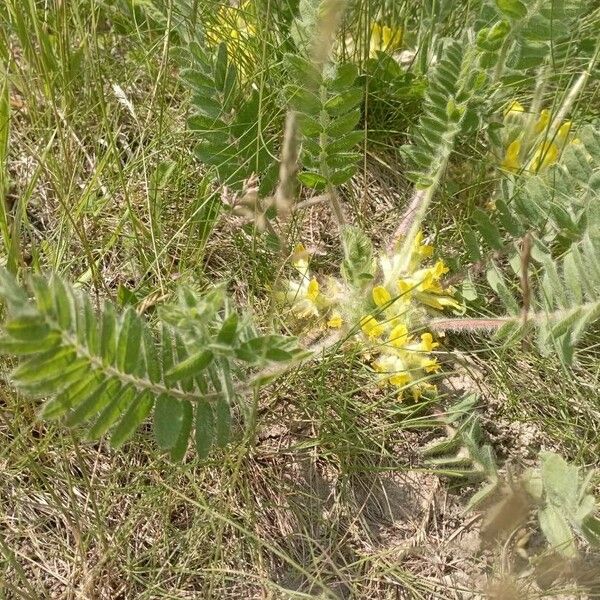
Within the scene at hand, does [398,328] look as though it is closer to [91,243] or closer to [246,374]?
[246,374]

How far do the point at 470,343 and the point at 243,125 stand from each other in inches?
26.6

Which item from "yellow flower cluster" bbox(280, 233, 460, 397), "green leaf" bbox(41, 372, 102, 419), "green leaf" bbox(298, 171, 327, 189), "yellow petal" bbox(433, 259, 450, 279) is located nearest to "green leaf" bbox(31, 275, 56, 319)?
"green leaf" bbox(41, 372, 102, 419)

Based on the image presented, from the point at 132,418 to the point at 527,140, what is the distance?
3.75 feet

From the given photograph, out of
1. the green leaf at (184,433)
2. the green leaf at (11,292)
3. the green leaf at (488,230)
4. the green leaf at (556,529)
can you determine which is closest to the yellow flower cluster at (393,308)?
the green leaf at (488,230)

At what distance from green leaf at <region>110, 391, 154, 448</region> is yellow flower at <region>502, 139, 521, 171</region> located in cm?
104

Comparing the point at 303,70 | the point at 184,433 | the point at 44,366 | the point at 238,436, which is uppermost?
the point at 303,70

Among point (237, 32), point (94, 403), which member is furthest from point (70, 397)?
point (237, 32)

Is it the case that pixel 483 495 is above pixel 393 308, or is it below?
below

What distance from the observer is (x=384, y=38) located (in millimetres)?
2088

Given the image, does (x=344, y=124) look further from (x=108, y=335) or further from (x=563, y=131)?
(x=108, y=335)

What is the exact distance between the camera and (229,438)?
1.40 meters

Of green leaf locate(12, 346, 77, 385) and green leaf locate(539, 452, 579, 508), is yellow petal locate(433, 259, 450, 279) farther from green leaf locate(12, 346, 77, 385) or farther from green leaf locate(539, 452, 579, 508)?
green leaf locate(12, 346, 77, 385)

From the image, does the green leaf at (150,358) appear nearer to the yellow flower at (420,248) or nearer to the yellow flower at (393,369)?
the yellow flower at (393,369)

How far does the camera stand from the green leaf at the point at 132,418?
4.15 feet
